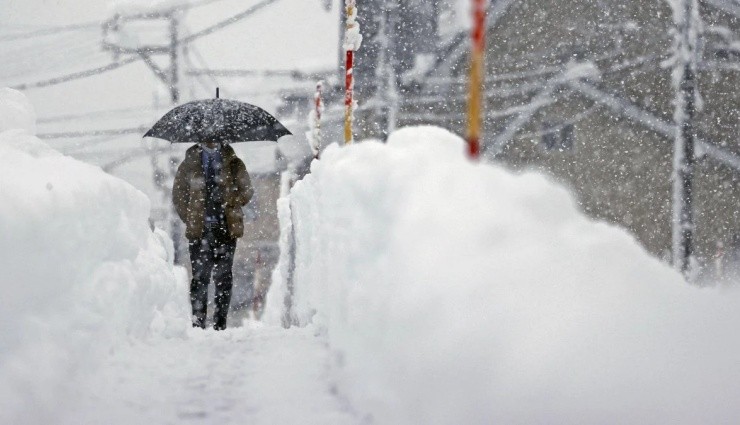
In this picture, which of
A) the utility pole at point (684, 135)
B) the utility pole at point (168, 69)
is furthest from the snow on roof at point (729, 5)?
the utility pole at point (168, 69)

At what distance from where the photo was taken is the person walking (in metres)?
6.92

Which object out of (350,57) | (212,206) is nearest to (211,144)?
(212,206)

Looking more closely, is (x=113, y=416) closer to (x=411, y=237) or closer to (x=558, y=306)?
(x=411, y=237)

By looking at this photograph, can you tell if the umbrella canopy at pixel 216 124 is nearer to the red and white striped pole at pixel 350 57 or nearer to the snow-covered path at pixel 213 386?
the red and white striped pole at pixel 350 57

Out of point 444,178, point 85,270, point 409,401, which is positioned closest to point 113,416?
point 85,270

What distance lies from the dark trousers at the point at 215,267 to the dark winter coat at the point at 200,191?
0.27 ft

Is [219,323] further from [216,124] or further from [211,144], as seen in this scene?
[216,124]

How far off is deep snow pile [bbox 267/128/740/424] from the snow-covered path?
327mm

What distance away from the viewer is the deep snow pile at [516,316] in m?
2.47

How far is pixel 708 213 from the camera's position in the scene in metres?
17.8

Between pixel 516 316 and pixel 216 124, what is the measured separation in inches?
Result: 202

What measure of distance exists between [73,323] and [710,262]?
16328mm

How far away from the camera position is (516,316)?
2.65 metres

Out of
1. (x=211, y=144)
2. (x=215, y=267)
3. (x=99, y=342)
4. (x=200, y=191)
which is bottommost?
(x=215, y=267)
